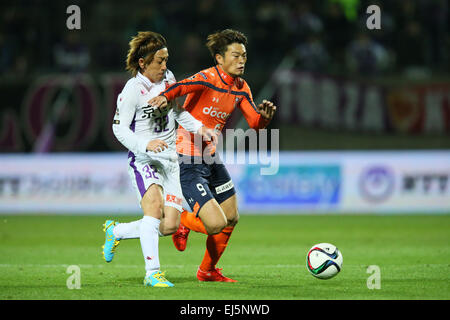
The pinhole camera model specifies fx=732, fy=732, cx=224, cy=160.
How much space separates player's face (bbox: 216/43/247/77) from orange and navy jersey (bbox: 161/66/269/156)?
88 millimetres

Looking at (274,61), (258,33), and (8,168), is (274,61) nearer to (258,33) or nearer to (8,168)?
(258,33)

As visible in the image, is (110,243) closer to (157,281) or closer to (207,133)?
(157,281)

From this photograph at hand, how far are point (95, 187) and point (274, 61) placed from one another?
4807 mm

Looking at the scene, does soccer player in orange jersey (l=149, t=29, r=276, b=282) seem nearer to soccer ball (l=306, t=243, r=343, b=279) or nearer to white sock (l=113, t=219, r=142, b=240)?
white sock (l=113, t=219, r=142, b=240)

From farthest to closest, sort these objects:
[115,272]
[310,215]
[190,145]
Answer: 1. [310,215]
2. [115,272]
3. [190,145]

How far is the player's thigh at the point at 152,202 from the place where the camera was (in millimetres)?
6711

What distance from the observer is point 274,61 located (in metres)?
16.2

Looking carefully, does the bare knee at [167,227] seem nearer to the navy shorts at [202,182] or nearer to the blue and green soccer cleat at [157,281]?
the navy shorts at [202,182]

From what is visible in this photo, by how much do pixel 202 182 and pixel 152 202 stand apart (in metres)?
0.66

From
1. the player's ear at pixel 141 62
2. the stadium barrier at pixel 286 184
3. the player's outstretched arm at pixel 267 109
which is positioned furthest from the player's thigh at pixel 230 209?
the stadium barrier at pixel 286 184

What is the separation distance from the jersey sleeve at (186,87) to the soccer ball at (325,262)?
6.40 feet

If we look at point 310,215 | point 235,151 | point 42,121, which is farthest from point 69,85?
point 310,215

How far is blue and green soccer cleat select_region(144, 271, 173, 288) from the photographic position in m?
6.52

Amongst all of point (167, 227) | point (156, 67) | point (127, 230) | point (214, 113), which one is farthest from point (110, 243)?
point (156, 67)
